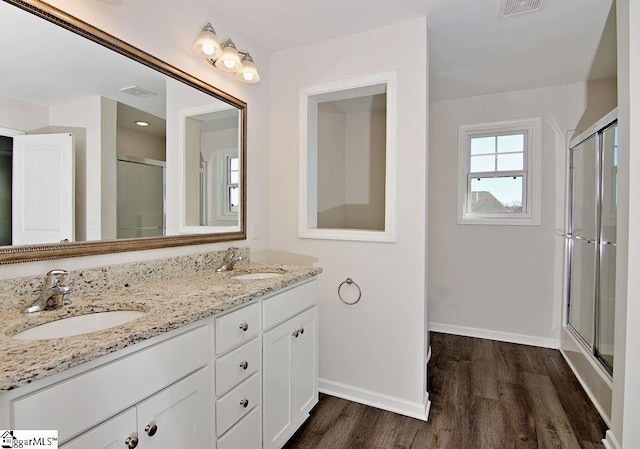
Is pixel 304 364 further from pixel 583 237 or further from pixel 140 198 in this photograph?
pixel 583 237

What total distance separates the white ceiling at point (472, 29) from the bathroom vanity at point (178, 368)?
1607 mm

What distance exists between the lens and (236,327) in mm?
1371

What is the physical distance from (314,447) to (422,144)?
1.89 meters

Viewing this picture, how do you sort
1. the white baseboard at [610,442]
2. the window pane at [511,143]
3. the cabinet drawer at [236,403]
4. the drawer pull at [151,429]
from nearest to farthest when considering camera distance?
1. the drawer pull at [151,429]
2. the cabinet drawer at [236,403]
3. the white baseboard at [610,442]
4. the window pane at [511,143]

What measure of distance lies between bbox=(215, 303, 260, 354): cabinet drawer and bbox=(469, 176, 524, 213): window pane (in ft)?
9.72

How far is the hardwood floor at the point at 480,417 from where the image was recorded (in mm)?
1867

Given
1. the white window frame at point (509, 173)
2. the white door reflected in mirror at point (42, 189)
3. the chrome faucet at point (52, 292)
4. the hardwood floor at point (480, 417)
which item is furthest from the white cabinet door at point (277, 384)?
the white window frame at point (509, 173)

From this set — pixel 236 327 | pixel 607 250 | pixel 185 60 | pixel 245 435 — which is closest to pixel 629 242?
pixel 607 250

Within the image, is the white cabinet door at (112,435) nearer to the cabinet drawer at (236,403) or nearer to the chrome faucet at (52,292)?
the cabinet drawer at (236,403)

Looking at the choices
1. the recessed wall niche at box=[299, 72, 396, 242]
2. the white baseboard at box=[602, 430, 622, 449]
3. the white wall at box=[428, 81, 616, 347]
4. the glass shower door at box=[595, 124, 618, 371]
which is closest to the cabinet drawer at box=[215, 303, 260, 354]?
the recessed wall niche at box=[299, 72, 396, 242]

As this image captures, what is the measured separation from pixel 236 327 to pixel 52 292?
661 mm

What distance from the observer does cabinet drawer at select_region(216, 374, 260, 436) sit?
1.28m

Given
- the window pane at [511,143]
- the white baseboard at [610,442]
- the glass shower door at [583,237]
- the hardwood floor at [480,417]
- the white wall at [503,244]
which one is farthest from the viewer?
the window pane at [511,143]

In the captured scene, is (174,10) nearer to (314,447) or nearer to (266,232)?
(266,232)
